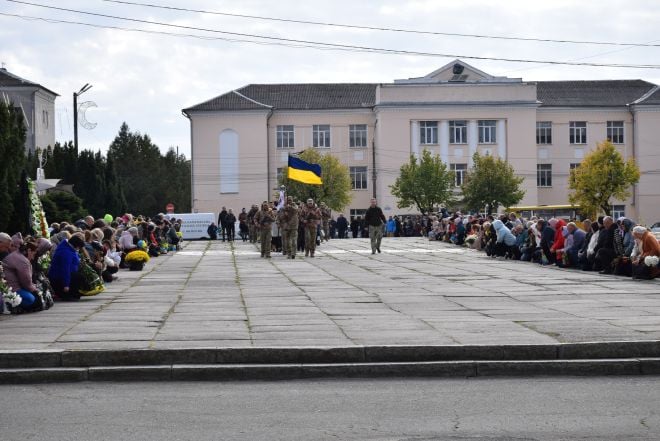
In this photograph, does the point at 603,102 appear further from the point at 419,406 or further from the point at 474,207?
the point at 419,406

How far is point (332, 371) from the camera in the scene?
1092 cm

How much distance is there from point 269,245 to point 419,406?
25.8m

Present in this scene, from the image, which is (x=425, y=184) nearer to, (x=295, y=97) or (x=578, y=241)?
(x=295, y=97)

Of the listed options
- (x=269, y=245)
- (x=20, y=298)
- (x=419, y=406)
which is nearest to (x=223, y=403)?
(x=419, y=406)

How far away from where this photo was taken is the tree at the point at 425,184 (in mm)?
80438

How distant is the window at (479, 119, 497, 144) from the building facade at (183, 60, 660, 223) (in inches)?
3.2

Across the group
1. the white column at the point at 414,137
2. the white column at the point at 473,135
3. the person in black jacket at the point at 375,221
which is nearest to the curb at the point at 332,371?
the person in black jacket at the point at 375,221

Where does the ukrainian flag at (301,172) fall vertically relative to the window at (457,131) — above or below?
below

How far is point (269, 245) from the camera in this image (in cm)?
3481

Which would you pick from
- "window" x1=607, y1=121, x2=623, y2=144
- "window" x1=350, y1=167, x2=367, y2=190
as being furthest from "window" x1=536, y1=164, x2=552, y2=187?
"window" x1=350, y1=167, x2=367, y2=190

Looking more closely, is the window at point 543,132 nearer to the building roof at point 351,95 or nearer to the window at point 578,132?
the building roof at point 351,95

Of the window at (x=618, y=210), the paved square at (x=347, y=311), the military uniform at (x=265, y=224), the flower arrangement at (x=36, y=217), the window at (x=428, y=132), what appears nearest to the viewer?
the paved square at (x=347, y=311)

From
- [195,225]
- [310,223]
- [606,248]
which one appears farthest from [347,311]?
[195,225]

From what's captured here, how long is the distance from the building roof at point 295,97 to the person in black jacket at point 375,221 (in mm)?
52770
